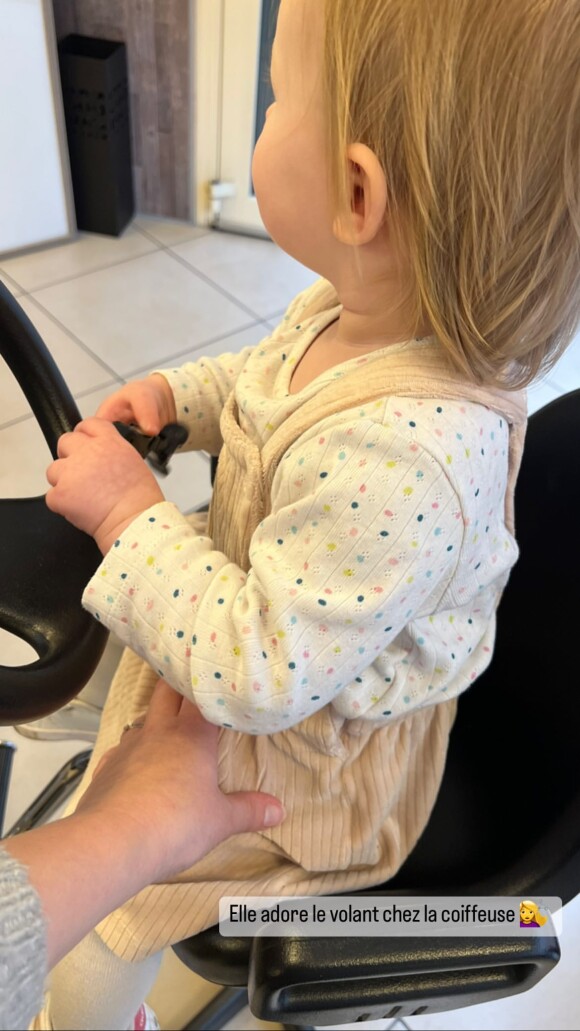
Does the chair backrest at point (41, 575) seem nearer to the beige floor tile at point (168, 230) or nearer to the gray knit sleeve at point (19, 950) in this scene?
the gray knit sleeve at point (19, 950)

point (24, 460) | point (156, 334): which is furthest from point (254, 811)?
point (156, 334)

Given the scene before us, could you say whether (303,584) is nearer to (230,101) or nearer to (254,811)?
(254,811)

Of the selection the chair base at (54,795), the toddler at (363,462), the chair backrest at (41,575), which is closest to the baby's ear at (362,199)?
the toddler at (363,462)

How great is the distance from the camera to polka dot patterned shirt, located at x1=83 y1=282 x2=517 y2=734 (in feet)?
1.46

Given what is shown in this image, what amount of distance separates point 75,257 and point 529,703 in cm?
136

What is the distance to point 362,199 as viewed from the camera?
454 mm

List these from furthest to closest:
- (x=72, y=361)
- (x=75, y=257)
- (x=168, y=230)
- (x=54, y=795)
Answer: (x=168, y=230) < (x=75, y=257) < (x=72, y=361) < (x=54, y=795)

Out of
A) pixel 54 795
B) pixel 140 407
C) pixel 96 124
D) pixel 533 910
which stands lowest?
pixel 54 795

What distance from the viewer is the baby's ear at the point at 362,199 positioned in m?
0.43

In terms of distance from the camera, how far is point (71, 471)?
1.73 feet

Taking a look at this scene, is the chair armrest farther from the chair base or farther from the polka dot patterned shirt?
the chair base

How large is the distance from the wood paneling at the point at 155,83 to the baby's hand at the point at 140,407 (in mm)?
1307

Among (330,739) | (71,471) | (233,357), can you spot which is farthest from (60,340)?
(330,739)

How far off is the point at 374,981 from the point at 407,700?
0.18 m
